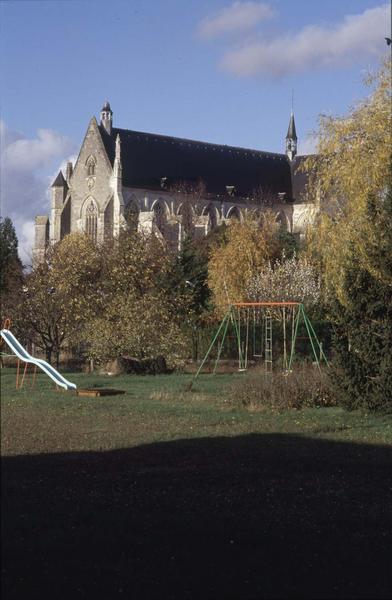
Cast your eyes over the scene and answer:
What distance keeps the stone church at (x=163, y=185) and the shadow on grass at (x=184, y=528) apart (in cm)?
7726

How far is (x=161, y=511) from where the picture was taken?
217 inches

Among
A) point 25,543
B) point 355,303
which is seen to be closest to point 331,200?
point 355,303

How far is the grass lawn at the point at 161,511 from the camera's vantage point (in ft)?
14.3

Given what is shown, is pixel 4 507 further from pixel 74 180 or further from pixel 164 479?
pixel 74 180

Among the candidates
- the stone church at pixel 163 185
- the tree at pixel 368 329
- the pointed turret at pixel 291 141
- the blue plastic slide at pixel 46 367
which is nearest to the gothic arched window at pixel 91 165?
the stone church at pixel 163 185

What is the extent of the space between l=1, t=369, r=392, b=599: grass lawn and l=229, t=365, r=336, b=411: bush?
2.79 metres

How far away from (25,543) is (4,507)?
8.0 inches

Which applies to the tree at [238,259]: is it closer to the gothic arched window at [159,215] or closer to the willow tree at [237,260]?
the willow tree at [237,260]

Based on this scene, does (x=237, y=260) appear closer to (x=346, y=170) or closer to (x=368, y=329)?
(x=346, y=170)

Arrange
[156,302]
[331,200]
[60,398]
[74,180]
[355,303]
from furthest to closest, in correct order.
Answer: [74,180] < [156,302] < [331,200] < [355,303] < [60,398]

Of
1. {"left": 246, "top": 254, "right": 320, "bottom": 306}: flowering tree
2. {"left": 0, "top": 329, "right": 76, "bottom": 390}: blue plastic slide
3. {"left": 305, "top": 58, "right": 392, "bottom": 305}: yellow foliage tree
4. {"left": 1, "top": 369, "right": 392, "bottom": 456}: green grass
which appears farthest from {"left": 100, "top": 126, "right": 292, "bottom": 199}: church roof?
{"left": 0, "top": 329, "right": 76, "bottom": 390}: blue plastic slide

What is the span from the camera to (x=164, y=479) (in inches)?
223

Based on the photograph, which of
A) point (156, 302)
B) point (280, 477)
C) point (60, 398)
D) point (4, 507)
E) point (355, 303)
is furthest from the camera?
point (156, 302)

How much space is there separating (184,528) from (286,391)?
8824mm
